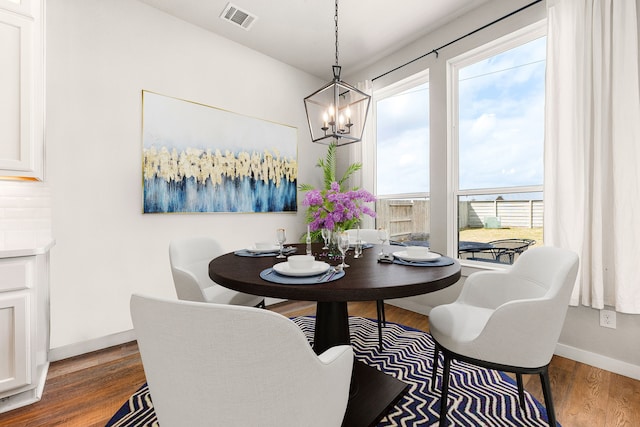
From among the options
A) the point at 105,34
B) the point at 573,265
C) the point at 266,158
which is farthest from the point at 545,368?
the point at 105,34

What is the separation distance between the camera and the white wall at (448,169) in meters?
1.91

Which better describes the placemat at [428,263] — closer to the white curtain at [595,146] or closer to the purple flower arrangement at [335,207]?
the purple flower arrangement at [335,207]

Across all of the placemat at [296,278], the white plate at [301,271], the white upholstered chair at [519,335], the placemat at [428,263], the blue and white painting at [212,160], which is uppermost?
the blue and white painting at [212,160]

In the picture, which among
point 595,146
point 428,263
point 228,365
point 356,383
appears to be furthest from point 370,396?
point 595,146

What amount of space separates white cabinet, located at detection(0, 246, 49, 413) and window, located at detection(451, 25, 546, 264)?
128 inches

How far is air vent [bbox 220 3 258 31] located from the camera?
2567 mm

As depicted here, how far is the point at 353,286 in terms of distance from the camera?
1.06m

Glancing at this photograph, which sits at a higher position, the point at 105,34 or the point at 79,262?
the point at 105,34

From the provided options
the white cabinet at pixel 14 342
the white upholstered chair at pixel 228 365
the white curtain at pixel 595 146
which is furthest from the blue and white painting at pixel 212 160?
the white curtain at pixel 595 146

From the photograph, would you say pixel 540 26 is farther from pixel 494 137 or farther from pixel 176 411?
pixel 176 411

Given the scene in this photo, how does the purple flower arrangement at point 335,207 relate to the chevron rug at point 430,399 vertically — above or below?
above

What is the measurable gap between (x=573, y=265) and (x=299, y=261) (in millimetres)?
1130

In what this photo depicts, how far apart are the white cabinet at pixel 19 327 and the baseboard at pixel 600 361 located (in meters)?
3.41

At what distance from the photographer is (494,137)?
2.63 meters
